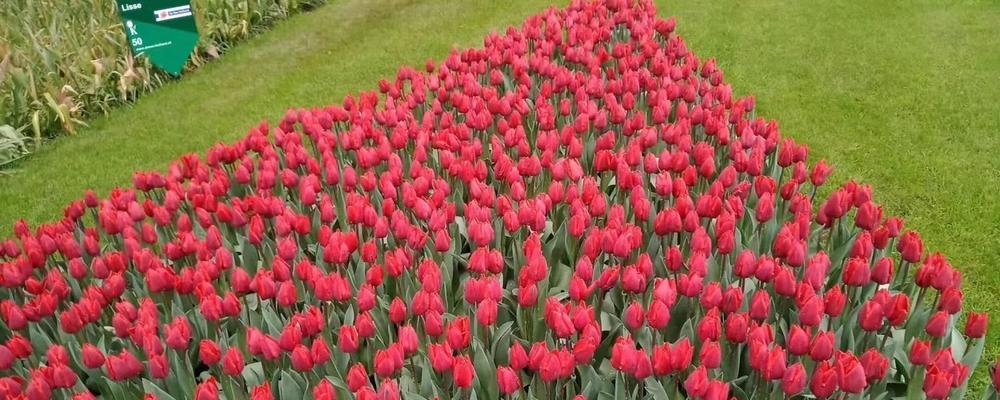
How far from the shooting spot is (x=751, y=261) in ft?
7.33

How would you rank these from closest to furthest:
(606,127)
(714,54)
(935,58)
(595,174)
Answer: (595,174) → (606,127) → (935,58) → (714,54)

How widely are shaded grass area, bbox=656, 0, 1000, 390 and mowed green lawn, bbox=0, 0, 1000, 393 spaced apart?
14 mm

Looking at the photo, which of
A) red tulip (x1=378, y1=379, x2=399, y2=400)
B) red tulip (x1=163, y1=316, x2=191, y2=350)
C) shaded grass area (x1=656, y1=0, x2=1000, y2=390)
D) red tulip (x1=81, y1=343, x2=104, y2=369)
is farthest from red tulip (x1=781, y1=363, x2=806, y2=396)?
shaded grass area (x1=656, y1=0, x2=1000, y2=390)

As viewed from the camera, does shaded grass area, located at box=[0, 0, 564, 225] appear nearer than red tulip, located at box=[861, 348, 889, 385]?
No

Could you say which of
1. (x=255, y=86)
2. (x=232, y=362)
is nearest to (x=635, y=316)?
(x=232, y=362)

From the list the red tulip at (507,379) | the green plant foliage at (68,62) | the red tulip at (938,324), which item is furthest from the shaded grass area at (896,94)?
the green plant foliage at (68,62)

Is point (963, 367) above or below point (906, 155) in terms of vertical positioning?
above

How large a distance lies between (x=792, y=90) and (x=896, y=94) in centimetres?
78

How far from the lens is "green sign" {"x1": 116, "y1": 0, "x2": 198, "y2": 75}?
23.0 ft

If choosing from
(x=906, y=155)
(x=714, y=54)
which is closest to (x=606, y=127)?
(x=906, y=155)

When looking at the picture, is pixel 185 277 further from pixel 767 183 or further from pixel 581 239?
pixel 767 183

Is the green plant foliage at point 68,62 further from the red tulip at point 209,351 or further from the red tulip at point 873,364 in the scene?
the red tulip at point 873,364

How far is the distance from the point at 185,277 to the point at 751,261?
1.69 metres

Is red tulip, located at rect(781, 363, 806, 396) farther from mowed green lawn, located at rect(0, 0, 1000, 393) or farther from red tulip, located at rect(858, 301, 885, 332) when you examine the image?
mowed green lawn, located at rect(0, 0, 1000, 393)
